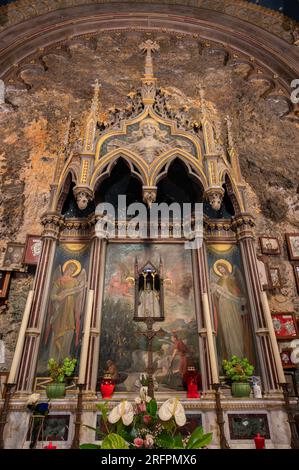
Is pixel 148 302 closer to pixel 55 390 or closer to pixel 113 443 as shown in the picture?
pixel 55 390

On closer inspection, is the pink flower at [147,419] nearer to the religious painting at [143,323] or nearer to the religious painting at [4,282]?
the religious painting at [143,323]

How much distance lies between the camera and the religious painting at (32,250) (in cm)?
776

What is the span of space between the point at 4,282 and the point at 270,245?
20.4 ft

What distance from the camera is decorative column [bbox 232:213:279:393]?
551 cm

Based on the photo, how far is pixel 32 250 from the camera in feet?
25.9

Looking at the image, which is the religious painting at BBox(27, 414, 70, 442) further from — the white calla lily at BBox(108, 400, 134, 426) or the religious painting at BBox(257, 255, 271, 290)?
the religious painting at BBox(257, 255, 271, 290)

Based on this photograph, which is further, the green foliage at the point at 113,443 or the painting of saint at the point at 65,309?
the painting of saint at the point at 65,309

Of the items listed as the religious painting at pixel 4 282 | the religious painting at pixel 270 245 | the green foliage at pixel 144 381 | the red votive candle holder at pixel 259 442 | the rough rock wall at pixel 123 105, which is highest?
the rough rock wall at pixel 123 105

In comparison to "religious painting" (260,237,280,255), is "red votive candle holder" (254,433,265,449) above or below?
below

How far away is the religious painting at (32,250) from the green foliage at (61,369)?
2781mm

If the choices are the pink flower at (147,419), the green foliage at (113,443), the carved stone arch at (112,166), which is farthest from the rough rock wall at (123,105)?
the green foliage at (113,443)

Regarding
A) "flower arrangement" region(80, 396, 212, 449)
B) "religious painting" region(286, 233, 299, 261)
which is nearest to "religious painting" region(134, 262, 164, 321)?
"flower arrangement" region(80, 396, 212, 449)

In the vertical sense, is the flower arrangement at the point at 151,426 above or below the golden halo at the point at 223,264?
below

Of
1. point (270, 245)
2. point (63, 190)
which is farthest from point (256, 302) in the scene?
point (63, 190)
